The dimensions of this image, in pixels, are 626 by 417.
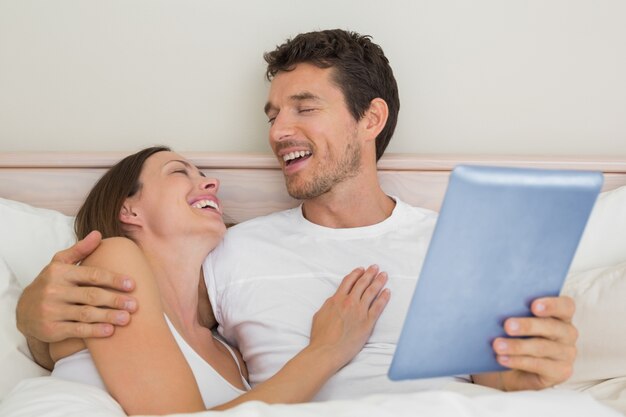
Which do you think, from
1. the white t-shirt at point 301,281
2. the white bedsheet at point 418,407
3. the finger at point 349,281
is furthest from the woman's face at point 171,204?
the white bedsheet at point 418,407

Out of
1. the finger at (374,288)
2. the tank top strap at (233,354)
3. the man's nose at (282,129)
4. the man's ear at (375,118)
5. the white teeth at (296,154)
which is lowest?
the tank top strap at (233,354)

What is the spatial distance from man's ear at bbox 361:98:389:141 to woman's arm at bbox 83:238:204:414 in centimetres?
77

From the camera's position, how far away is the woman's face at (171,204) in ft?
4.69

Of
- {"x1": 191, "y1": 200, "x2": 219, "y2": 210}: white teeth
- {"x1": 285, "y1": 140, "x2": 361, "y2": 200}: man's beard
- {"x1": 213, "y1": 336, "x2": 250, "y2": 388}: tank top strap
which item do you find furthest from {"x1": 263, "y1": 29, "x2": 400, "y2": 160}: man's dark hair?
{"x1": 213, "y1": 336, "x2": 250, "y2": 388}: tank top strap

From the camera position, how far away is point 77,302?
1.14m

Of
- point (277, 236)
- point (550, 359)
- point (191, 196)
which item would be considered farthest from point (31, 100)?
point (550, 359)

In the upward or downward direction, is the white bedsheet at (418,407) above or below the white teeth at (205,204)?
below

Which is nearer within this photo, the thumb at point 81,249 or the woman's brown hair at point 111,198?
the thumb at point 81,249

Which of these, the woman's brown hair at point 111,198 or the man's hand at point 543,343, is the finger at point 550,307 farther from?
the woman's brown hair at point 111,198

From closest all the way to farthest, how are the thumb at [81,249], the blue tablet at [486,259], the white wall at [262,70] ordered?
the blue tablet at [486,259]
the thumb at [81,249]
the white wall at [262,70]

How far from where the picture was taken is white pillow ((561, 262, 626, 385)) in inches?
52.0

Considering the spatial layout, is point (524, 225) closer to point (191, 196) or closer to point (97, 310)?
point (97, 310)

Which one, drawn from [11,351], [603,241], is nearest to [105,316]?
[11,351]

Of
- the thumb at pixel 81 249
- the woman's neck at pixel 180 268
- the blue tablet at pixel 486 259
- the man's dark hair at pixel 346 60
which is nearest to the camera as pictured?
the blue tablet at pixel 486 259
